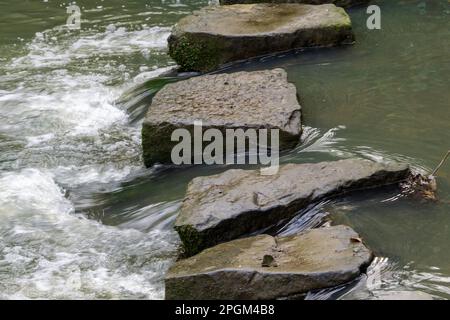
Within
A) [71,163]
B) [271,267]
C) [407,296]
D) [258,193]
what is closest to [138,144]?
[71,163]

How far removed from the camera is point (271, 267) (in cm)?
369

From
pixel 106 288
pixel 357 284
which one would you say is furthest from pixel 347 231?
pixel 106 288

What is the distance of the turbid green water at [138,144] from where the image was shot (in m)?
4.18

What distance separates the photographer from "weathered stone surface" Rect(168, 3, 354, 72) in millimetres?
7086

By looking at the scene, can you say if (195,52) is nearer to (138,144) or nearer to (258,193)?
(138,144)

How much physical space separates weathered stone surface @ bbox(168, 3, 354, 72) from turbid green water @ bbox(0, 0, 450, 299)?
0.50 ft

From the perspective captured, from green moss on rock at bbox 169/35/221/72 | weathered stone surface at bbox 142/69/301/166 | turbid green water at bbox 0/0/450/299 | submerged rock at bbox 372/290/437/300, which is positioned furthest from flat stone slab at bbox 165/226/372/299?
green moss on rock at bbox 169/35/221/72

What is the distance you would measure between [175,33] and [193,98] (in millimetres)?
1582

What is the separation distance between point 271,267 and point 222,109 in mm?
2015

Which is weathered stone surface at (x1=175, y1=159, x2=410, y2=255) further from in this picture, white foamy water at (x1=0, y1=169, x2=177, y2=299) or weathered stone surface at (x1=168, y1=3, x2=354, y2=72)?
weathered stone surface at (x1=168, y1=3, x2=354, y2=72)

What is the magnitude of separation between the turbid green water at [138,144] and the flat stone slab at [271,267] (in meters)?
0.11

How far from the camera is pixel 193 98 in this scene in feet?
18.8
